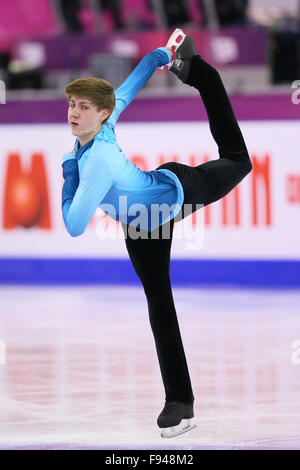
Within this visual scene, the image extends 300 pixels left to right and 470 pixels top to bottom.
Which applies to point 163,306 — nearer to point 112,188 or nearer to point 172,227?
point 172,227

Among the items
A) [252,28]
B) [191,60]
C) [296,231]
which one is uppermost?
[252,28]

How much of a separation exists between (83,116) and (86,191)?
0.31 m

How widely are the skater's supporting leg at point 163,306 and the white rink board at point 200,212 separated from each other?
148 inches

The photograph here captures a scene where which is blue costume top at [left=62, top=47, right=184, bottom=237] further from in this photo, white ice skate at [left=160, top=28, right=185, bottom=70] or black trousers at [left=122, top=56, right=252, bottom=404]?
white ice skate at [left=160, top=28, right=185, bottom=70]

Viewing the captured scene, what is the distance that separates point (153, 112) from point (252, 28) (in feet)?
16.2

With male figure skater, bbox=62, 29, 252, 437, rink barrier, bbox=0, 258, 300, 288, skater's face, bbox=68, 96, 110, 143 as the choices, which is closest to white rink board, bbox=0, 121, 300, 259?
rink barrier, bbox=0, 258, 300, 288

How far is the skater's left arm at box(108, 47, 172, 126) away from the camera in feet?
13.9

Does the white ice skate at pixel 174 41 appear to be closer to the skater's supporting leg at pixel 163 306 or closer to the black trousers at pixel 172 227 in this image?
the black trousers at pixel 172 227

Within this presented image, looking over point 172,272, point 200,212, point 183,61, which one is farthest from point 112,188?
point 172,272

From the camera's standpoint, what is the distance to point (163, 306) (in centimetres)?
408

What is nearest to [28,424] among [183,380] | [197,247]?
[183,380]

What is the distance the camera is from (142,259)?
157 inches

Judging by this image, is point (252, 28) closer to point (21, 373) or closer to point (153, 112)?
point (153, 112)

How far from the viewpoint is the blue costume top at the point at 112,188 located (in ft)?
12.2
